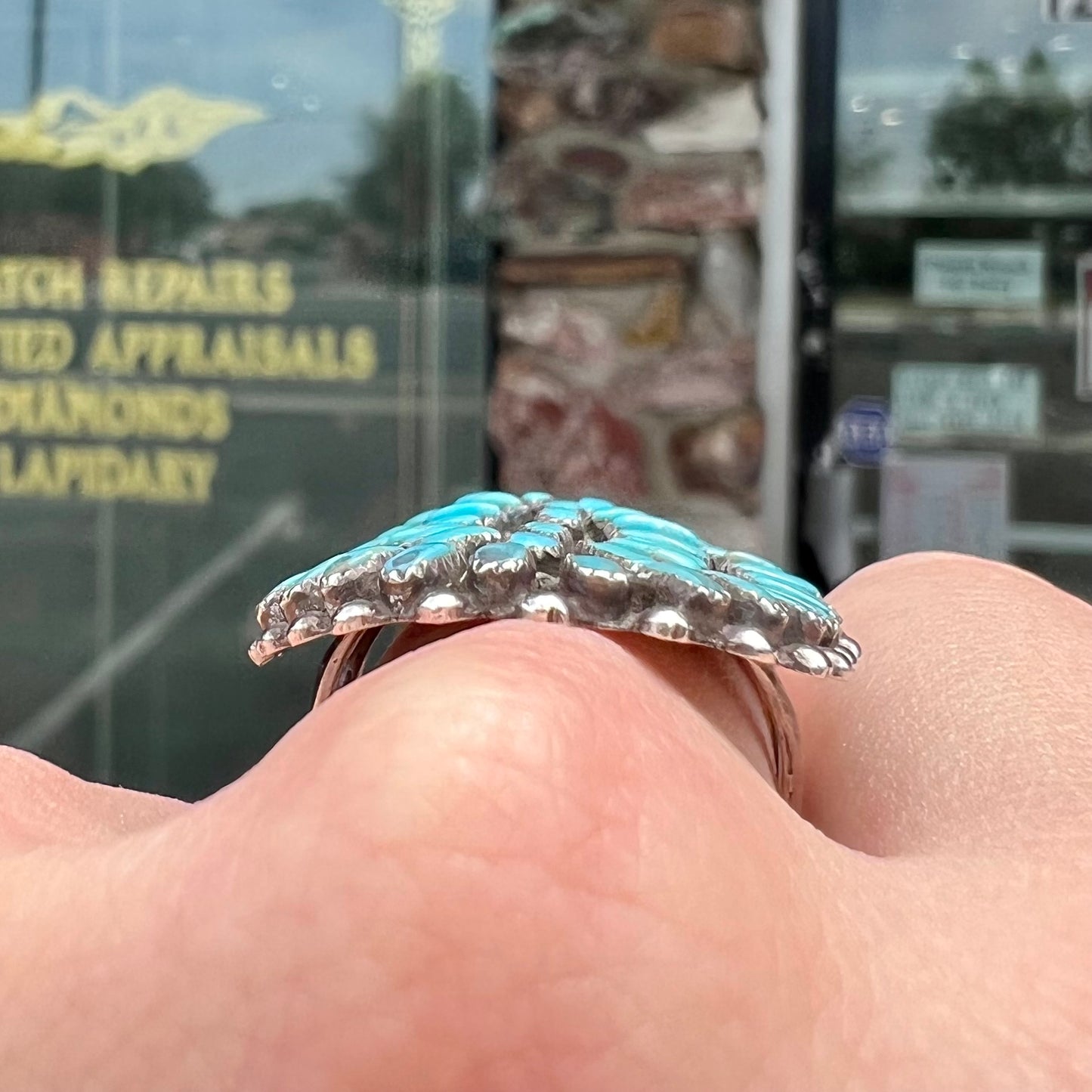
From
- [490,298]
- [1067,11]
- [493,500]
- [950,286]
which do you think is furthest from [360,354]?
[493,500]

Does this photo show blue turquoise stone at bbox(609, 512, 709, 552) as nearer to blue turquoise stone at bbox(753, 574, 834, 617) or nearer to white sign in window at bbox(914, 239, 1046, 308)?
blue turquoise stone at bbox(753, 574, 834, 617)

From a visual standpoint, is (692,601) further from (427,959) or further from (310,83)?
(310,83)

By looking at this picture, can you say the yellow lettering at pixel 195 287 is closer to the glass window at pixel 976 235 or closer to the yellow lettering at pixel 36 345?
the yellow lettering at pixel 36 345

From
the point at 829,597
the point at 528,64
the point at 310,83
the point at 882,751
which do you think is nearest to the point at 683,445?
the point at 528,64

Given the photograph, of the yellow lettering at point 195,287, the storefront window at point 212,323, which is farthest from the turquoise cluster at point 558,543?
the yellow lettering at point 195,287

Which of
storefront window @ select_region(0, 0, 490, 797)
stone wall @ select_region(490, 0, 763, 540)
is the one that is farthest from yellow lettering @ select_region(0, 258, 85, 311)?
stone wall @ select_region(490, 0, 763, 540)

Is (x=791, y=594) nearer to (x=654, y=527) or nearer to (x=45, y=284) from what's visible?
(x=654, y=527)
